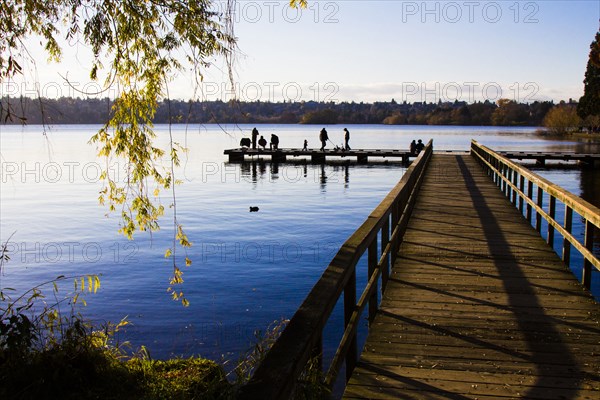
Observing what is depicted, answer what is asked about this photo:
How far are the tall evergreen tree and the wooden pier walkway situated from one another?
69.0 metres

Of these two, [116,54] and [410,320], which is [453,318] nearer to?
[410,320]

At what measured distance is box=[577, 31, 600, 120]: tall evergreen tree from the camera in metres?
70.6

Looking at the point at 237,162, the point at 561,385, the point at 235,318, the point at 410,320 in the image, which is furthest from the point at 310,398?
the point at 237,162

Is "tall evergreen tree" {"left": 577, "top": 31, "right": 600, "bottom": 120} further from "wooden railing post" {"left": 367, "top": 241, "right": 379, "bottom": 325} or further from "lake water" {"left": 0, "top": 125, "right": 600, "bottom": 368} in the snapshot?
"wooden railing post" {"left": 367, "top": 241, "right": 379, "bottom": 325}

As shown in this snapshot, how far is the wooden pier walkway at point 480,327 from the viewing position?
4.39 metres

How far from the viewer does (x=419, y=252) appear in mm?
8891

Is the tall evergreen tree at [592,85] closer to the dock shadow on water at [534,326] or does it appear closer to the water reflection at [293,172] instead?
the water reflection at [293,172]

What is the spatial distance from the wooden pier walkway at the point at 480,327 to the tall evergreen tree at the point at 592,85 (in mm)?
69038

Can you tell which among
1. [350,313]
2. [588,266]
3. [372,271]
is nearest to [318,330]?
[350,313]

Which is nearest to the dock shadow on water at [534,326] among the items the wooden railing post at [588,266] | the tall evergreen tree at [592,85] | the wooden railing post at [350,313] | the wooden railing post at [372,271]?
the wooden railing post at [588,266]

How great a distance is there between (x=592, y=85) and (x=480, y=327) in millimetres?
78408

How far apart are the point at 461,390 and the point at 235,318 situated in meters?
8.83

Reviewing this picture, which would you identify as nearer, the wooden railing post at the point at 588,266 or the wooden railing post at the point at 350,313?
the wooden railing post at the point at 350,313

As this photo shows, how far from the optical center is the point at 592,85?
7500 cm
